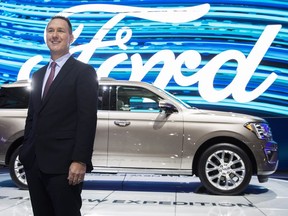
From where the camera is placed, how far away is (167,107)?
21.8 ft

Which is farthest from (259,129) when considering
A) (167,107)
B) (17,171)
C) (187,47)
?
(17,171)

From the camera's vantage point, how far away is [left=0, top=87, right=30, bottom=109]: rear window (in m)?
7.14

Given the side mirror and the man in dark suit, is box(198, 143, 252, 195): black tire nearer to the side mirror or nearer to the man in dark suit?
the side mirror

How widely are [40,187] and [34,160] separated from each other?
194mm

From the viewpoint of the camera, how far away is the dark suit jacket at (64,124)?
8.66 ft

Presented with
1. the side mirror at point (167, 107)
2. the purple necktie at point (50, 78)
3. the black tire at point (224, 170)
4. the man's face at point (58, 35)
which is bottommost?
the black tire at point (224, 170)

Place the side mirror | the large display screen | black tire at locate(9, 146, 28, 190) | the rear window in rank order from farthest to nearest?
the large display screen, the rear window, black tire at locate(9, 146, 28, 190), the side mirror

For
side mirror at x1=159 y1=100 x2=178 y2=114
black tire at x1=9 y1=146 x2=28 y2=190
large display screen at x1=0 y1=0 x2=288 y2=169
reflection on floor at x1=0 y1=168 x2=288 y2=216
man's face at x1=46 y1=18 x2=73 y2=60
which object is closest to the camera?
man's face at x1=46 y1=18 x2=73 y2=60

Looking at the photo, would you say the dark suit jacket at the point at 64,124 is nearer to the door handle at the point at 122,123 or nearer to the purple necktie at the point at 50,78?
the purple necktie at the point at 50,78

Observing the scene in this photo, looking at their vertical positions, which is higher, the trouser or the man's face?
the man's face

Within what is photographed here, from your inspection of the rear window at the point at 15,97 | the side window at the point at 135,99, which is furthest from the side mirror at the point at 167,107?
the rear window at the point at 15,97

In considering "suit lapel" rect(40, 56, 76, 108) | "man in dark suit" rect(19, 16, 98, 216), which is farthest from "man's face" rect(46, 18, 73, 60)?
"suit lapel" rect(40, 56, 76, 108)

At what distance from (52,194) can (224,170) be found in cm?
433

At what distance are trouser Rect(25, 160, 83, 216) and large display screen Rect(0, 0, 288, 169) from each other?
22.3 feet
